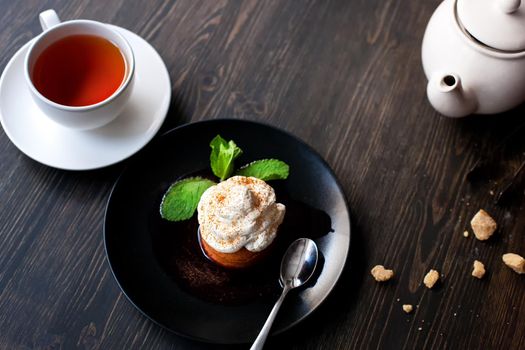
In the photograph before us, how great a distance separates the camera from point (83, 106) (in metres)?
1.04

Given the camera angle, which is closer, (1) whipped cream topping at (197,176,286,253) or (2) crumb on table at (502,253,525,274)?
(1) whipped cream topping at (197,176,286,253)

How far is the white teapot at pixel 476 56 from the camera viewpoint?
1.03 m

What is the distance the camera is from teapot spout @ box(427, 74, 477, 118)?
1074 mm

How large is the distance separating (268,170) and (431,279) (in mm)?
340

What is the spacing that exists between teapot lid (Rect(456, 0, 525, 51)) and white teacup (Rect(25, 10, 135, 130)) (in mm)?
571

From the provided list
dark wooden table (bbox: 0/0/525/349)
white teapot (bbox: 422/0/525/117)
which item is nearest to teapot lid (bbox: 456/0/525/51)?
white teapot (bbox: 422/0/525/117)

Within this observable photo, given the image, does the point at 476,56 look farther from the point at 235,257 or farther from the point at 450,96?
the point at 235,257

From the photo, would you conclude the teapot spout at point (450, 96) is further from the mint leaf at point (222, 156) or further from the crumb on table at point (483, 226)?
the mint leaf at point (222, 156)

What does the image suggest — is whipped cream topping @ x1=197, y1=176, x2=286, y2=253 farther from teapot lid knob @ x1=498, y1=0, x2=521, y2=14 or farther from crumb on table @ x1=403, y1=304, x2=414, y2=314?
teapot lid knob @ x1=498, y1=0, x2=521, y2=14

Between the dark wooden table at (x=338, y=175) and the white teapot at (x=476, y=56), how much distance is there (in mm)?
121

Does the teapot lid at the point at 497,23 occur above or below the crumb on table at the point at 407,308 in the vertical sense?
above

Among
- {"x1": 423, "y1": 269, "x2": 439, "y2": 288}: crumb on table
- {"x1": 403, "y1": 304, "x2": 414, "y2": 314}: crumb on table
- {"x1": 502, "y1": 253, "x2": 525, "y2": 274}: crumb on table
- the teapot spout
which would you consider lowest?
{"x1": 403, "y1": 304, "x2": 414, "y2": 314}: crumb on table

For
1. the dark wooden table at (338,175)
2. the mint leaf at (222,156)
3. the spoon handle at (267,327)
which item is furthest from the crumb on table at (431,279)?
the mint leaf at (222,156)

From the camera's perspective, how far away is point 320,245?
107 centimetres
